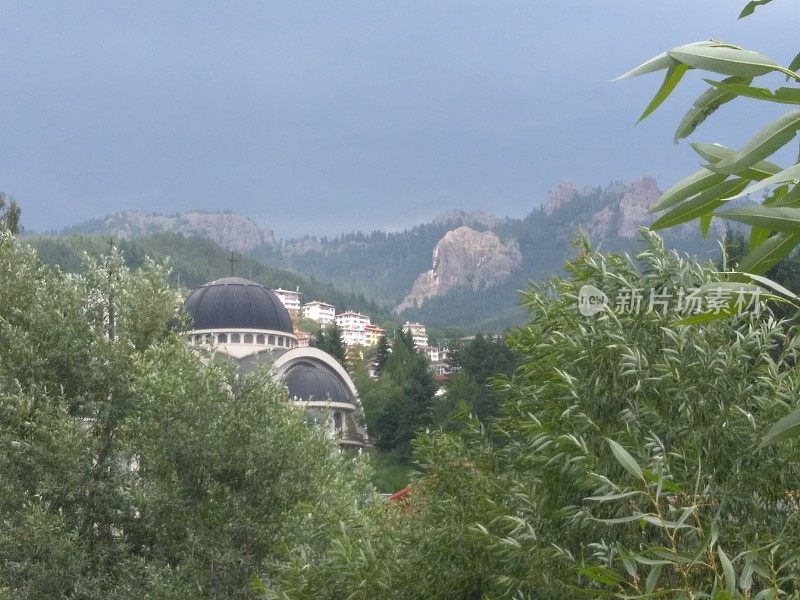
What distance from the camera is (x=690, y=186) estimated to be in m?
1.91

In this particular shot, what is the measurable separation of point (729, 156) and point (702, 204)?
10 cm

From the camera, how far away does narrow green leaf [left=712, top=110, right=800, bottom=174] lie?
67.8 inches

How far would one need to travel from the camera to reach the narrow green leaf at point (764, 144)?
5.65 ft

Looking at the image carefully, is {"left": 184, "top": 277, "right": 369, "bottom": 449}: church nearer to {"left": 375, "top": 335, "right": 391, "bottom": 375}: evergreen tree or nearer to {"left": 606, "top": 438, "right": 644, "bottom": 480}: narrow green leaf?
{"left": 375, "top": 335, "right": 391, "bottom": 375}: evergreen tree

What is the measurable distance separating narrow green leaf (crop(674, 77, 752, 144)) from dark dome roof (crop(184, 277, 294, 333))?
66.3 m

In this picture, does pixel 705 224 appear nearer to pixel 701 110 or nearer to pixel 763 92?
pixel 701 110

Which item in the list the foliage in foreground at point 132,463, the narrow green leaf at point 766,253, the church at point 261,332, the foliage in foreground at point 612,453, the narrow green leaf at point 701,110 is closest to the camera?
the narrow green leaf at point 766,253

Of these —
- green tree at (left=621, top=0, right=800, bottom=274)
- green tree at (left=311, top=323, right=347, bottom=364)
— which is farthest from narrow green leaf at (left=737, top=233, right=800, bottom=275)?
green tree at (left=311, top=323, right=347, bottom=364)

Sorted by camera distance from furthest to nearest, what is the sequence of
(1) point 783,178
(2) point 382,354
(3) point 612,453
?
(2) point 382,354 → (3) point 612,453 → (1) point 783,178

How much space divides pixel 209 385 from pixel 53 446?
2598 millimetres

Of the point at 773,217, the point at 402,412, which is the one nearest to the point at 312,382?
the point at 402,412

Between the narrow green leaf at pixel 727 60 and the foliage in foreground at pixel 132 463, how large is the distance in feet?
43.9

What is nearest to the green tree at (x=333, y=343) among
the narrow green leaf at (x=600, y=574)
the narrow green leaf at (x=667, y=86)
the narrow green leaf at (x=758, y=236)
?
the narrow green leaf at (x=600, y=574)

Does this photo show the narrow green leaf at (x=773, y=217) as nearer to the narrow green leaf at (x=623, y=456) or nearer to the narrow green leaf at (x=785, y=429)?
the narrow green leaf at (x=785, y=429)
